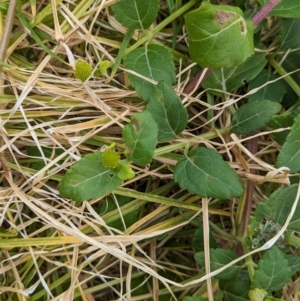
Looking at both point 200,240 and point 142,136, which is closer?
point 142,136

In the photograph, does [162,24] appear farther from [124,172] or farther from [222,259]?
[222,259]

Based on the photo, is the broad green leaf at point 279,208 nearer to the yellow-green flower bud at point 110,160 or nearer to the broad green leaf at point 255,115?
the broad green leaf at point 255,115

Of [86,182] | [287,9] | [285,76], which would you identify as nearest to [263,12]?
[287,9]

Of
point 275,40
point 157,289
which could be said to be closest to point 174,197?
point 157,289

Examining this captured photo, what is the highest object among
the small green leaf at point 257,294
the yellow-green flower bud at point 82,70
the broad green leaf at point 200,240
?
the yellow-green flower bud at point 82,70

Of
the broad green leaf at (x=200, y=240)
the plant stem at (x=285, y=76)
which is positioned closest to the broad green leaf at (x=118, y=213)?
the broad green leaf at (x=200, y=240)

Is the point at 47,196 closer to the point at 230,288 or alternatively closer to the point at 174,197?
the point at 174,197
